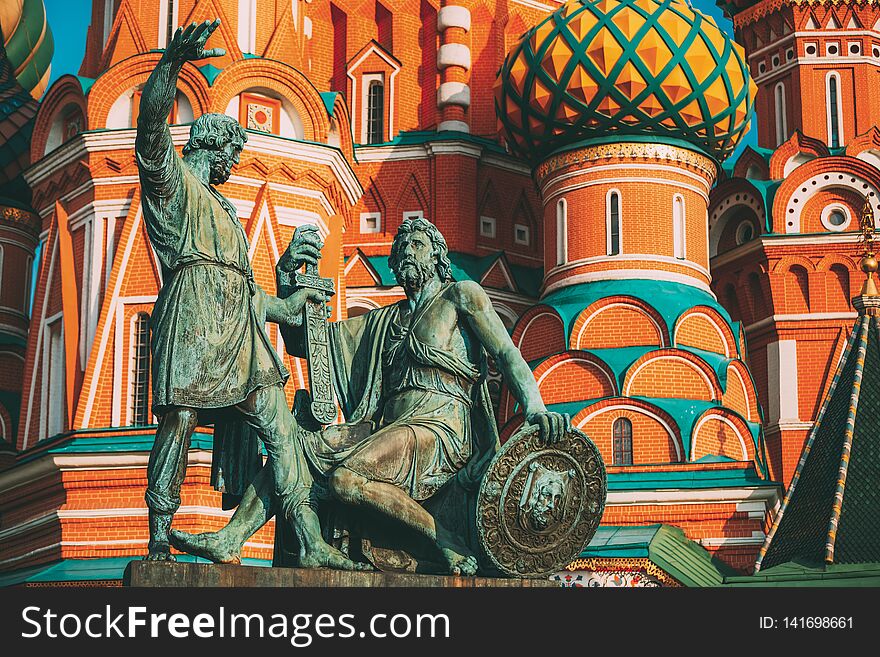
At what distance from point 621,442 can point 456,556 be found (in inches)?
585

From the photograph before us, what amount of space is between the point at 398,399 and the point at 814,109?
68.8 feet

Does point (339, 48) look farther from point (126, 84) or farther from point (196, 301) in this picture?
point (196, 301)

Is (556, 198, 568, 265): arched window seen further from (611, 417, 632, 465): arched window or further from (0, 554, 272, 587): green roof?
(0, 554, 272, 587): green roof

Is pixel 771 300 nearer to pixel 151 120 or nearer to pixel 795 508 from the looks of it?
pixel 795 508

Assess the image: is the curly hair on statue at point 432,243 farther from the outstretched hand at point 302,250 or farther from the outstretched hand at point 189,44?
the outstretched hand at point 189,44

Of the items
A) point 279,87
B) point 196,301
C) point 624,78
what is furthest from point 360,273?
point 196,301

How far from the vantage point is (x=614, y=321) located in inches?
904

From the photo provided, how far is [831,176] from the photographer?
87.5 feet

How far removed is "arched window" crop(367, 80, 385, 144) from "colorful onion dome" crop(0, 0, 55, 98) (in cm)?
625

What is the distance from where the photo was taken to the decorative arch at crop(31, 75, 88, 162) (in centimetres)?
2264

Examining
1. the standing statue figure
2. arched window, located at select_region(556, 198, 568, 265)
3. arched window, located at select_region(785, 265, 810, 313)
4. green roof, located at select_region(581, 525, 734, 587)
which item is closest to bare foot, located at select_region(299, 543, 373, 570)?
the standing statue figure
